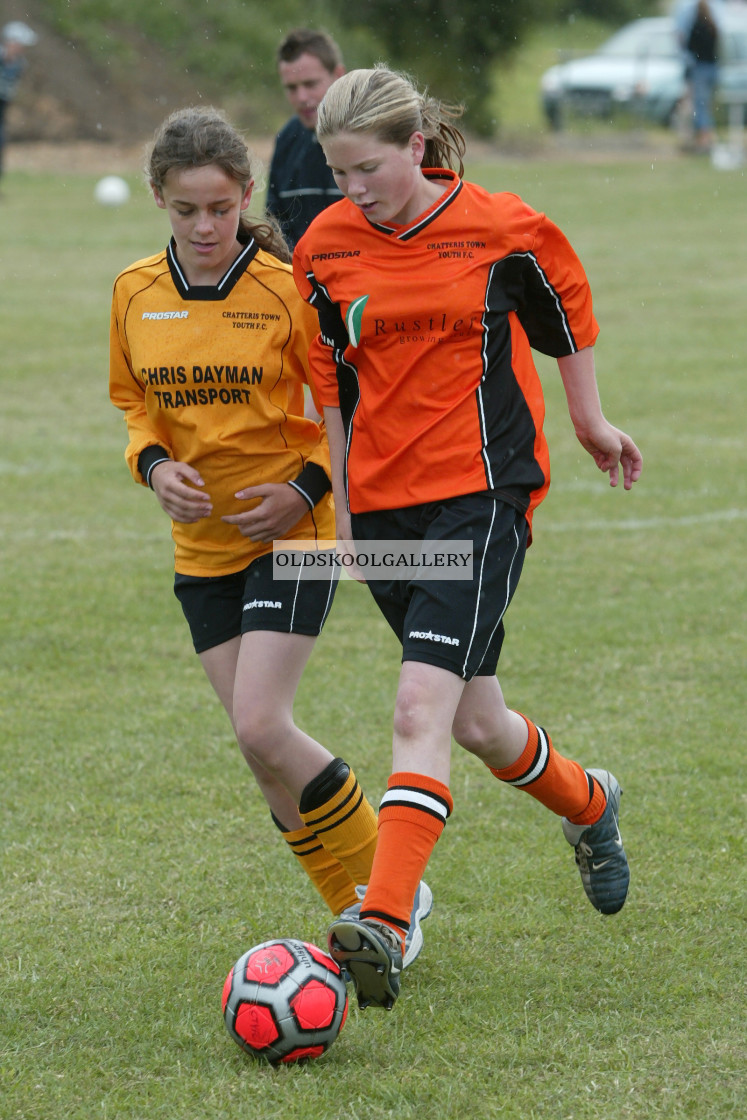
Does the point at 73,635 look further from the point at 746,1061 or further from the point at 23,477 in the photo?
the point at 746,1061

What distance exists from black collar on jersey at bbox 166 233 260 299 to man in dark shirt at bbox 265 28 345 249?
283 cm

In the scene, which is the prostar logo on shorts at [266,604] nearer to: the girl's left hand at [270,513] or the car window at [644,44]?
the girl's left hand at [270,513]

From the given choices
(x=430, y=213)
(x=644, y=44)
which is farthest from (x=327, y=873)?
(x=644, y=44)

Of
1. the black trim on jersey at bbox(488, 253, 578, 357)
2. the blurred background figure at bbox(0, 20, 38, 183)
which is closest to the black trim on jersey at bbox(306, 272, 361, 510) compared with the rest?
the black trim on jersey at bbox(488, 253, 578, 357)

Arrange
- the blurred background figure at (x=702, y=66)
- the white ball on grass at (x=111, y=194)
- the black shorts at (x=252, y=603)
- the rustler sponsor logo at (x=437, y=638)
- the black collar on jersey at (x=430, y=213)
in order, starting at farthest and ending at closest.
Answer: the blurred background figure at (x=702, y=66), the white ball on grass at (x=111, y=194), the black shorts at (x=252, y=603), the black collar on jersey at (x=430, y=213), the rustler sponsor logo at (x=437, y=638)

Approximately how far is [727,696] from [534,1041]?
7.95ft

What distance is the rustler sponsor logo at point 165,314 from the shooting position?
3.44m

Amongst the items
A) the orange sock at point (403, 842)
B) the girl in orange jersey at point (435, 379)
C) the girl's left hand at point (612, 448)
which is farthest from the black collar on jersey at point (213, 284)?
the orange sock at point (403, 842)

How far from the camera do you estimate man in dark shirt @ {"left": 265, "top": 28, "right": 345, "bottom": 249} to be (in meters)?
6.38

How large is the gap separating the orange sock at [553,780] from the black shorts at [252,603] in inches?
23.4

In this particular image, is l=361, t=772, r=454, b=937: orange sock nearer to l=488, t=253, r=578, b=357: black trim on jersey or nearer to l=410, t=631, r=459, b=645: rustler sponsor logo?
l=410, t=631, r=459, b=645: rustler sponsor logo

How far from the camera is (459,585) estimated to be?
313 centimetres

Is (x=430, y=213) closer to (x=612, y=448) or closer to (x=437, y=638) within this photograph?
(x=612, y=448)

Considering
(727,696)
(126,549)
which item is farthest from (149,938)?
(126,549)
